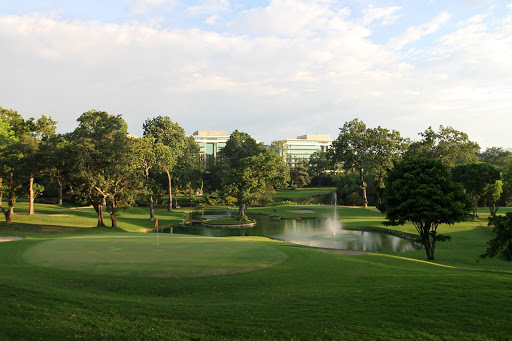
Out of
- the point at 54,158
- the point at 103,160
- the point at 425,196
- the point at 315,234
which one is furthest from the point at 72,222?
the point at 425,196

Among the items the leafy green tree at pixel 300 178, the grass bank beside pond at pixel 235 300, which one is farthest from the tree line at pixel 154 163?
the leafy green tree at pixel 300 178

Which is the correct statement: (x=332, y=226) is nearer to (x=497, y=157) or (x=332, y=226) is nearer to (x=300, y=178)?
(x=300, y=178)

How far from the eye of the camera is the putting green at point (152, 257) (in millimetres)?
15279

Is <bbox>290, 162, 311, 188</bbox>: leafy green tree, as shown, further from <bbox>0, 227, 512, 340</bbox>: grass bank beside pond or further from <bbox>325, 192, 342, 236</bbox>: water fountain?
<bbox>0, 227, 512, 340</bbox>: grass bank beside pond

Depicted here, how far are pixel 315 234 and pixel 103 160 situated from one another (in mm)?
25543

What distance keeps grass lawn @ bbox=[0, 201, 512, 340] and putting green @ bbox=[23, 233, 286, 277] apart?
0.07 m

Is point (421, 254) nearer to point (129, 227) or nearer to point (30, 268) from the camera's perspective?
point (30, 268)

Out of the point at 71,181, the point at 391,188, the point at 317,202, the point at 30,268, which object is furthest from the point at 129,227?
the point at 317,202

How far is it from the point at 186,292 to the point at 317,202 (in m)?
78.8

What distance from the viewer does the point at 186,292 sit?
1250cm

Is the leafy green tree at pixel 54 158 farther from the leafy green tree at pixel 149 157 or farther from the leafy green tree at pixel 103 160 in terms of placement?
the leafy green tree at pixel 149 157

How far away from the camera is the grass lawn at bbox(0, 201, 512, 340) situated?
8.30 m

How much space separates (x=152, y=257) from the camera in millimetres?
17906

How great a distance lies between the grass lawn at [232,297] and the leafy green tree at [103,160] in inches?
630
